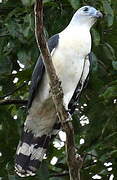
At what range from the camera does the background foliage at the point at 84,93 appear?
5.52m

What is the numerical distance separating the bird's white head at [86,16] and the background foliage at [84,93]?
65 mm

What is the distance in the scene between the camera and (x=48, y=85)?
5.67m

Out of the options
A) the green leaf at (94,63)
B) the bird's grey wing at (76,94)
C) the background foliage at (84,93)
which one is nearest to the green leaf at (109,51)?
the background foliage at (84,93)

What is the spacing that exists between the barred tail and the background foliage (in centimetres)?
8

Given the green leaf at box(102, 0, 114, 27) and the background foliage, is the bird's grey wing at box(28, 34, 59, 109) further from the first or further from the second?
the green leaf at box(102, 0, 114, 27)

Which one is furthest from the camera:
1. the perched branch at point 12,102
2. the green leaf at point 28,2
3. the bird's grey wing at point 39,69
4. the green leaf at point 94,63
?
the perched branch at point 12,102

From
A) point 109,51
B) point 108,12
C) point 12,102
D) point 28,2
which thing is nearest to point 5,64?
point 12,102

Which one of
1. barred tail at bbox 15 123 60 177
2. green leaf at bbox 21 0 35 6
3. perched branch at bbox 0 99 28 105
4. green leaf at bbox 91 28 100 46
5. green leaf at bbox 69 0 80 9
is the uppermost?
green leaf at bbox 21 0 35 6

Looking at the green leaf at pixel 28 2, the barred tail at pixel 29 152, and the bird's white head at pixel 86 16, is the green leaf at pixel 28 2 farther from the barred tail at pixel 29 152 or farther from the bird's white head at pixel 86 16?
the barred tail at pixel 29 152

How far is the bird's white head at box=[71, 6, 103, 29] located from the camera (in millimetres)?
5555

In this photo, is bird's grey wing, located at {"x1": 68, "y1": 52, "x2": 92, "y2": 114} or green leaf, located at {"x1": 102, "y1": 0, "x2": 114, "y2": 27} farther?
bird's grey wing, located at {"x1": 68, "y1": 52, "x2": 92, "y2": 114}

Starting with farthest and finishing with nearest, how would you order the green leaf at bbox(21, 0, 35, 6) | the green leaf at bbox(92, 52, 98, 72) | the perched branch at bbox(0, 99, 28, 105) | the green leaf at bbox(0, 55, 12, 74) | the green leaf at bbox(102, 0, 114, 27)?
the perched branch at bbox(0, 99, 28, 105) < the green leaf at bbox(0, 55, 12, 74) < the green leaf at bbox(92, 52, 98, 72) < the green leaf at bbox(102, 0, 114, 27) < the green leaf at bbox(21, 0, 35, 6)

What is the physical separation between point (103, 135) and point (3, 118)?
89 cm

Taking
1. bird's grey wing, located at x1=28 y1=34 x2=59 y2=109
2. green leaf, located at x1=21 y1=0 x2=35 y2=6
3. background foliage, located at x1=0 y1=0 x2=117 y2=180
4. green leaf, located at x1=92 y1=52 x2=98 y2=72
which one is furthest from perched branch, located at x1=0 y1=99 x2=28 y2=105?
green leaf, located at x1=21 y1=0 x2=35 y2=6
